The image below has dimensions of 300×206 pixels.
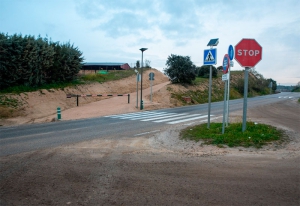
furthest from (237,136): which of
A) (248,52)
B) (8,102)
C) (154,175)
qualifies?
(8,102)

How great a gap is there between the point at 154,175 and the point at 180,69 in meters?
28.9

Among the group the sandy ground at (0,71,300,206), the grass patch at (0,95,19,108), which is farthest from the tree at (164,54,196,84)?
the sandy ground at (0,71,300,206)

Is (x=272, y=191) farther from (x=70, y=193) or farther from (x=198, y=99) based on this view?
(x=198, y=99)

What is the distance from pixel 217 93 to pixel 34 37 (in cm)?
2502

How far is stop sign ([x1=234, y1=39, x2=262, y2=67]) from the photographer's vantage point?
858 centimetres

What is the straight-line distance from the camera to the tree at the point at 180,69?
3306 centimetres

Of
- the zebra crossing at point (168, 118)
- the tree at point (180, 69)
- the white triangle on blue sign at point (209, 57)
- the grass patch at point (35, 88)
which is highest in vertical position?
the tree at point (180, 69)

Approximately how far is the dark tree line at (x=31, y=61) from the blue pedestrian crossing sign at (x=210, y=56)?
1838cm

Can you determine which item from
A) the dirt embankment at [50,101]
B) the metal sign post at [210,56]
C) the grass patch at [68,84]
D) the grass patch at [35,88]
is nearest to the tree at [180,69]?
the dirt embankment at [50,101]

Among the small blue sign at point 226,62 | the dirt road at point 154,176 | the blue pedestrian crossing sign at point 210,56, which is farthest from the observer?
the blue pedestrian crossing sign at point 210,56

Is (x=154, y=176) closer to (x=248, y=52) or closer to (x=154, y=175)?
(x=154, y=175)

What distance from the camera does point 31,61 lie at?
915 inches

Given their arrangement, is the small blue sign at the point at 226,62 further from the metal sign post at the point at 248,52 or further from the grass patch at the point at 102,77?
the grass patch at the point at 102,77

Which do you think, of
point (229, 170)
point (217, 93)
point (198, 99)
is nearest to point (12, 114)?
point (229, 170)
